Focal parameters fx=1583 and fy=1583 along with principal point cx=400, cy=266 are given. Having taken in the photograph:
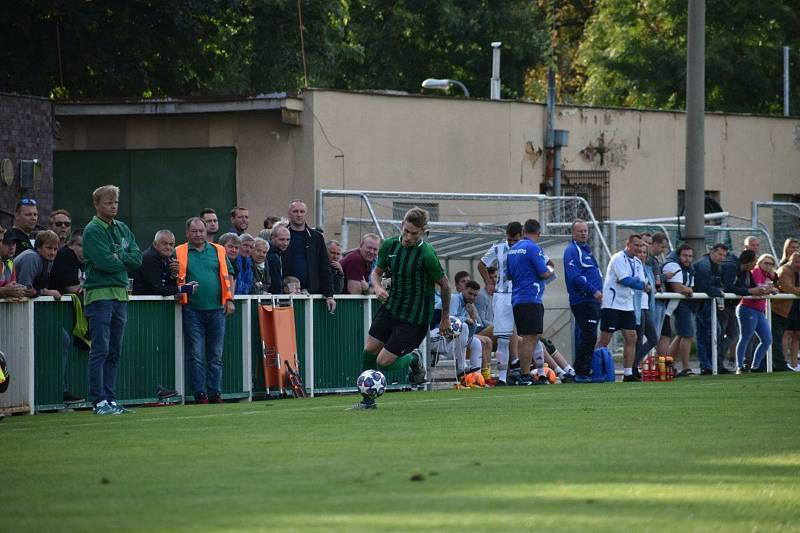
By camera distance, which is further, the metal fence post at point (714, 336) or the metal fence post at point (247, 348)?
the metal fence post at point (714, 336)

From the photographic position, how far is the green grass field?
7363 mm

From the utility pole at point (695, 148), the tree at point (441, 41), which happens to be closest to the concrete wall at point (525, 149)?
the utility pole at point (695, 148)

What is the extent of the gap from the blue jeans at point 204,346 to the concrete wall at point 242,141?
10886 millimetres

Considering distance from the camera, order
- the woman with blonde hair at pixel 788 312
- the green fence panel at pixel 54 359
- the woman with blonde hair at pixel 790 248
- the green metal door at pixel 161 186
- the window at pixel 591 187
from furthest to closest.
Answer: the window at pixel 591 187
the green metal door at pixel 161 186
the woman with blonde hair at pixel 790 248
the woman with blonde hair at pixel 788 312
the green fence panel at pixel 54 359

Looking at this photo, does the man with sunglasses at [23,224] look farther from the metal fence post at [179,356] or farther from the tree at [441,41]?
the tree at [441,41]

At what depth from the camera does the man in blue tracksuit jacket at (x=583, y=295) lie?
833 inches

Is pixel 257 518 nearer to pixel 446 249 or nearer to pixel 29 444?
pixel 29 444

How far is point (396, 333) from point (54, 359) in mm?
Answer: 3711

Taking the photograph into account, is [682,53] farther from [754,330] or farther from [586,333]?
[586,333]

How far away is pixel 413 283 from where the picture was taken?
1516 centimetres

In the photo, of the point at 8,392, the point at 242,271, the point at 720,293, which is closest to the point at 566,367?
the point at 720,293

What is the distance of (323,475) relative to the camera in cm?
888

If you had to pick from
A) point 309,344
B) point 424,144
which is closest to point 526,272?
point 309,344

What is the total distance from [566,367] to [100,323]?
8.44m
